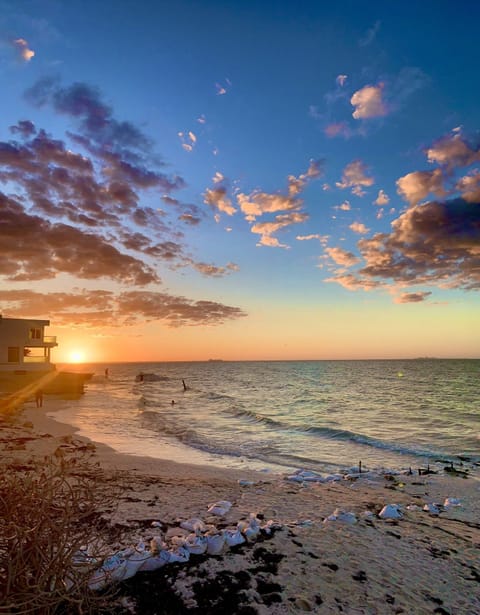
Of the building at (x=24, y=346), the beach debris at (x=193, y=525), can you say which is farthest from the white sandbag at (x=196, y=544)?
the building at (x=24, y=346)

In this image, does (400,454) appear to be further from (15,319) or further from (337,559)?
(15,319)

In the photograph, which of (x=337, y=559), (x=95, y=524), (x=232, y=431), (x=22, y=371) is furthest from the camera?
(x=22, y=371)

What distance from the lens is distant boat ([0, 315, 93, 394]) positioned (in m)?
49.3

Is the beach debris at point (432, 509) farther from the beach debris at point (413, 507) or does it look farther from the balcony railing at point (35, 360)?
the balcony railing at point (35, 360)

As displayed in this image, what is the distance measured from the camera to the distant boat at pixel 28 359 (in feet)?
162

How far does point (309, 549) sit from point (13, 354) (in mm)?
54336

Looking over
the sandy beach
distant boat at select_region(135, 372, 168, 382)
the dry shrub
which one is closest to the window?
the sandy beach

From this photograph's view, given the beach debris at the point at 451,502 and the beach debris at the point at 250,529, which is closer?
the beach debris at the point at 250,529

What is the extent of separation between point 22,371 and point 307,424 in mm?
39458

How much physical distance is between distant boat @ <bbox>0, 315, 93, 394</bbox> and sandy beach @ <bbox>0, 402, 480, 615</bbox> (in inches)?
1655

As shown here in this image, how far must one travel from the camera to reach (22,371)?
50250 millimetres

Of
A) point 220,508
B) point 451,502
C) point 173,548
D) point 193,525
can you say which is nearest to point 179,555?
point 173,548

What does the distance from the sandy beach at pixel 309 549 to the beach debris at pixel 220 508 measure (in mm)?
147

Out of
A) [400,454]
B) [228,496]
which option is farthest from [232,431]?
[228,496]
